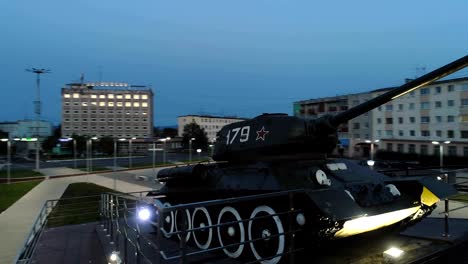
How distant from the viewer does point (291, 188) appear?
7.34m

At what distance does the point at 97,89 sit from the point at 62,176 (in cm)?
9265

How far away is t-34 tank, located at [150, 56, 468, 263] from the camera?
657cm

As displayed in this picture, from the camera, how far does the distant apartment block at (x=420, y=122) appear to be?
52.2m

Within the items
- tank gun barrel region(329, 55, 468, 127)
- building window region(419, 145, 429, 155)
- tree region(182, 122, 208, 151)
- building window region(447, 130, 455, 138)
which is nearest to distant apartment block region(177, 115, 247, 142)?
tree region(182, 122, 208, 151)

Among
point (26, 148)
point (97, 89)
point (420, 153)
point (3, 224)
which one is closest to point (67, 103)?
point (97, 89)

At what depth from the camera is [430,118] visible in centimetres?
5675

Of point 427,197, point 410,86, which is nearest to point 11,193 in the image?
point 427,197

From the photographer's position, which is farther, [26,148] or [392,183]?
[26,148]

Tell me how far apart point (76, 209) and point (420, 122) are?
5164 centimetres

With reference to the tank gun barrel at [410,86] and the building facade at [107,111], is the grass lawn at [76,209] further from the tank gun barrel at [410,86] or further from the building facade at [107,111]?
the building facade at [107,111]

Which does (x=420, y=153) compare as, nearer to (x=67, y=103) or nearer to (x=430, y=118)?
(x=430, y=118)

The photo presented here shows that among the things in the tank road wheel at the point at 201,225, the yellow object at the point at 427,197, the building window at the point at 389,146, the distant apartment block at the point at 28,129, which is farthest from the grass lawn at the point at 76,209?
the distant apartment block at the point at 28,129

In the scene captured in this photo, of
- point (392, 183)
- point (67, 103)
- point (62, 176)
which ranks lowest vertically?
point (62, 176)

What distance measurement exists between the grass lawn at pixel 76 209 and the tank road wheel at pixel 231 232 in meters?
5.06
